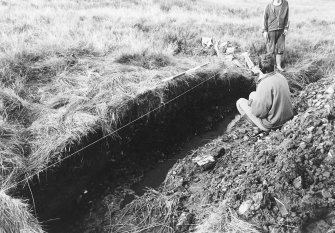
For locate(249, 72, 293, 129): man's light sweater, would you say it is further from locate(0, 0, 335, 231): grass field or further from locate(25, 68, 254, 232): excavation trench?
locate(0, 0, 335, 231): grass field

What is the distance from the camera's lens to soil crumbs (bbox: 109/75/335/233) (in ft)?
13.0

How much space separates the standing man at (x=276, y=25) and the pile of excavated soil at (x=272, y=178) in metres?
2.04

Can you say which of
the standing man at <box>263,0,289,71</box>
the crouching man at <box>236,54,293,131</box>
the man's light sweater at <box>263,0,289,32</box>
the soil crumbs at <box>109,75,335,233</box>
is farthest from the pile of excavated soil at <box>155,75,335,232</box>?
the man's light sweater at <box>263,0,289,32</box>

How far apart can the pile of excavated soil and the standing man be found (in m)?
2.04

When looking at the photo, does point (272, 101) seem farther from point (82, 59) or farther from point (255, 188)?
point (82, 59)

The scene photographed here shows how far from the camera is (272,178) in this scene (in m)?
4.36

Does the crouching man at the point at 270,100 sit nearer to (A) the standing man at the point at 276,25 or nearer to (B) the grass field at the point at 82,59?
(B) the grass field at the point at 82,59

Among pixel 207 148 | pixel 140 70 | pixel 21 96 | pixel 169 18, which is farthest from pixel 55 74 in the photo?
pixel 169 18

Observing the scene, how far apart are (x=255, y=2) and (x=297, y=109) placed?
1496cm

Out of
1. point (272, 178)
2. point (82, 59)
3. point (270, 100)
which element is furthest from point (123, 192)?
point (82, 59)

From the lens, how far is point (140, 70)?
23.7 feet

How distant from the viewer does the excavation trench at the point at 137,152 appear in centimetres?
500

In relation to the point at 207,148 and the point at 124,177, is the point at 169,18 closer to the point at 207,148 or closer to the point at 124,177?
the point at 207,148

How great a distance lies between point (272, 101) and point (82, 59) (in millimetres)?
4073
